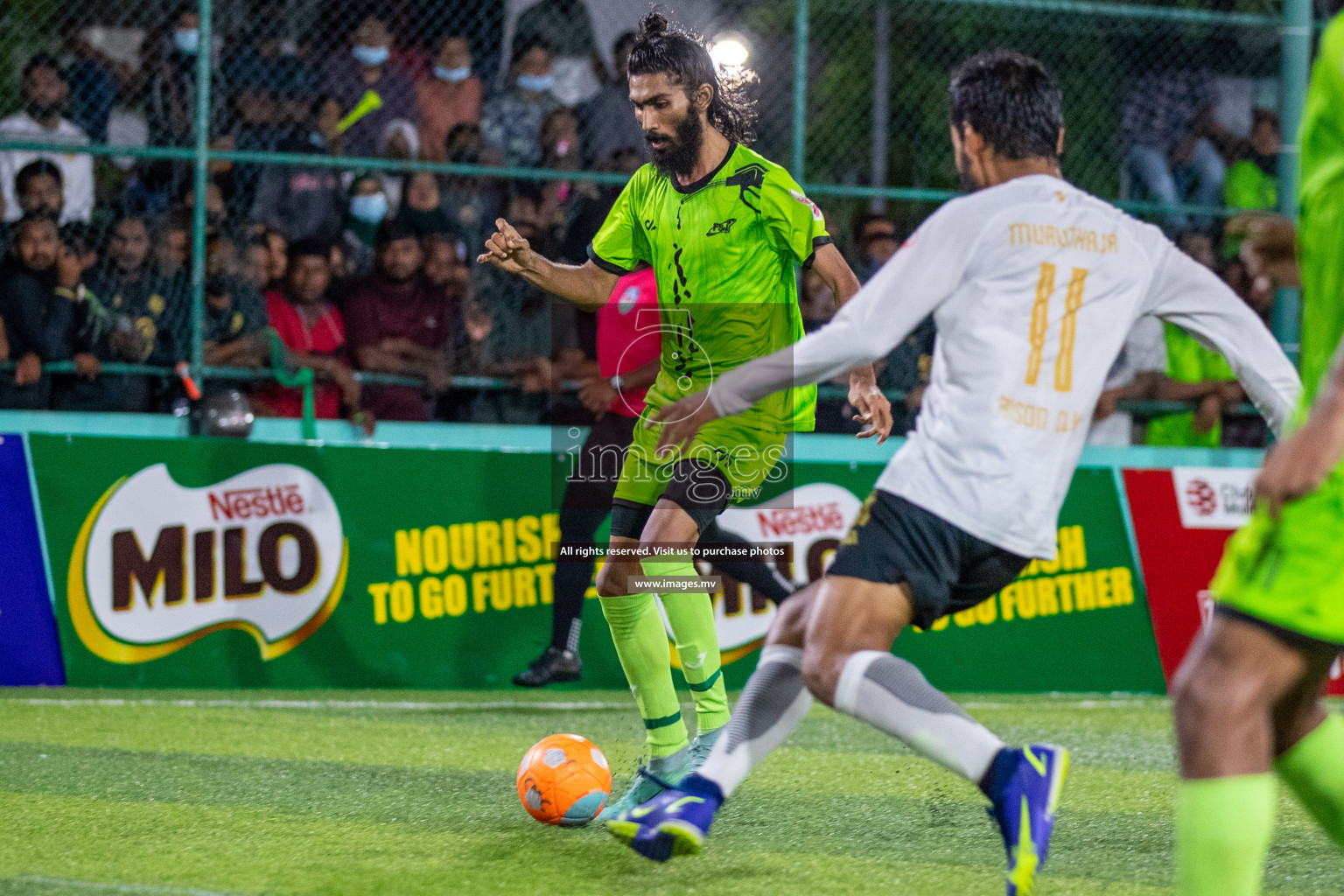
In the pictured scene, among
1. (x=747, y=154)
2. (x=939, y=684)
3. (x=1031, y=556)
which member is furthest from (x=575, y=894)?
(x=939, y=684)

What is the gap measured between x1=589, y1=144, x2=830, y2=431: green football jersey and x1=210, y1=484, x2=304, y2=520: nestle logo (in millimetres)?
3289

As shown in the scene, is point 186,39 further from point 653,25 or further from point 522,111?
point 653,25

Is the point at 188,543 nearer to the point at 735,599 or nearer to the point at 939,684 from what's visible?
the point at 735,599

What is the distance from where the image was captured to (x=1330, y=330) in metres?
2.65

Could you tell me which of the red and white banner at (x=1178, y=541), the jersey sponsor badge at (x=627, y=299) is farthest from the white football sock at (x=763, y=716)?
the red and white banner at (x=1178, y=541)

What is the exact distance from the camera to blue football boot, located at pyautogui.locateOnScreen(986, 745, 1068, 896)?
3199mm

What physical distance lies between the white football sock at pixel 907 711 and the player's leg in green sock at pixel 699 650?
170 cm

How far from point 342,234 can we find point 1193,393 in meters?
5.24

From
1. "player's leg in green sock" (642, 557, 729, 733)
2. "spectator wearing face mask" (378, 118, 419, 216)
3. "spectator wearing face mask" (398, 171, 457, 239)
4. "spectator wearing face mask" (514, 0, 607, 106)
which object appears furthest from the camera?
"spectator wearing face mask" (514, 0, 607, 106)

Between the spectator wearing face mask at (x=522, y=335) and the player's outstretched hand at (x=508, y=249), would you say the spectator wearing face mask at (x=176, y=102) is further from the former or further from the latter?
the player's outstretched hand at (x=508, y=249)

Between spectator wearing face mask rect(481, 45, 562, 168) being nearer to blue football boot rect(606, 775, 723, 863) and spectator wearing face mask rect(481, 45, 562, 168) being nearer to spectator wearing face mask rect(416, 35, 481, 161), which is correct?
spectator wearing face mask rect(416, 35, 481, 161)

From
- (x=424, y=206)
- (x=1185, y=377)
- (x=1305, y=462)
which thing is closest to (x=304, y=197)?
(x=424, y=206)

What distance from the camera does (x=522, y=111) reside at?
9.80 meters

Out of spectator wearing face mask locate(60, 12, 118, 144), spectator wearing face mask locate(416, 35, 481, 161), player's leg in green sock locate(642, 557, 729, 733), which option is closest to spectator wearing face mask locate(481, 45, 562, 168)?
spectator wearing face mask locate(416, 35, 481, 161)
